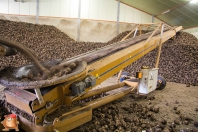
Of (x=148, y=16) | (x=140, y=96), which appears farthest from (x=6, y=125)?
(x=148, y=16)

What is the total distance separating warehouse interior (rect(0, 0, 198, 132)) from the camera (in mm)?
1948

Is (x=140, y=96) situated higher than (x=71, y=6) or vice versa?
(x=71, y=6)

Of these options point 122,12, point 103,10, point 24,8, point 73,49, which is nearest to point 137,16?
point 122,12

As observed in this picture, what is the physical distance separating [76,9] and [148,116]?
883cm

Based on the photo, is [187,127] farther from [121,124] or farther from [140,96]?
[140,96]

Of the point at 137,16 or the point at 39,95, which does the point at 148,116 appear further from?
the point at 137,16

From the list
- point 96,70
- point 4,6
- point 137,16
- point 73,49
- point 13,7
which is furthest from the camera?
point 137,16

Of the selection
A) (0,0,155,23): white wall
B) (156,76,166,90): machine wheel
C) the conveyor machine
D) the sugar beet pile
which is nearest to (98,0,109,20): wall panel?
(0,0,155,23): white wall

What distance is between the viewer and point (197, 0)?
6.78m

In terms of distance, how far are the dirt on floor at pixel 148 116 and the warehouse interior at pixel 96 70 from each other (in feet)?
0.05

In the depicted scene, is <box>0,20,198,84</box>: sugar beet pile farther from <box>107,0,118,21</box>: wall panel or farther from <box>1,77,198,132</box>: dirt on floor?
<box>107,0,118,21</box>: wall panel

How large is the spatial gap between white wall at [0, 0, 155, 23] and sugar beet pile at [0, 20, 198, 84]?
144 cm

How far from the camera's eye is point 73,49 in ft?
27.3

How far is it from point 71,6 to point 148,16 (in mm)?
5159
